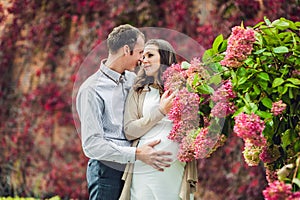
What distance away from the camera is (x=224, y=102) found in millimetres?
2840

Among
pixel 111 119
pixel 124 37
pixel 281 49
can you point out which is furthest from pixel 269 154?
pixel 124 37

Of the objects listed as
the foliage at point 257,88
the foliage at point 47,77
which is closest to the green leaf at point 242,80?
the foliage at point 257,88

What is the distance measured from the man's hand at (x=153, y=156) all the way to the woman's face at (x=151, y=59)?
14.8 inches

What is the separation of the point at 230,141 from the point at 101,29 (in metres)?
1.70

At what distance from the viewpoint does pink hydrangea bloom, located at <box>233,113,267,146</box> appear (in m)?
2.53

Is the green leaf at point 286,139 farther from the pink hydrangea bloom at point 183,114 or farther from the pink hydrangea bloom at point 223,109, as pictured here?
the pink hydrangea bloom at point 183,114

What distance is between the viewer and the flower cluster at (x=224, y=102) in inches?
111

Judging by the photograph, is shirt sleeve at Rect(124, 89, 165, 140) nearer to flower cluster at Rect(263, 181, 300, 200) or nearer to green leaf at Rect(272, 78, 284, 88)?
green leaf at Rect(272, 78, 284, 88)

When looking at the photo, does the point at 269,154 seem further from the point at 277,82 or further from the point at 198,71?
the point at 198,71

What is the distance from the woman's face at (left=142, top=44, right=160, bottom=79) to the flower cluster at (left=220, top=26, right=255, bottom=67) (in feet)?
1.70

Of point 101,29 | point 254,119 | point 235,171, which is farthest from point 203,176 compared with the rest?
point 254,119

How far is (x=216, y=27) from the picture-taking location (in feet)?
18.8

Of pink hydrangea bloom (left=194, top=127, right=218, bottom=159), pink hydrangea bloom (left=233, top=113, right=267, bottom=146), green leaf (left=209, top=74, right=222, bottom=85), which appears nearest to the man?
pink hydrangea bloom (left=194, top=127, right=218, bottom=159)

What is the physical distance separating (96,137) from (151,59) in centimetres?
49
